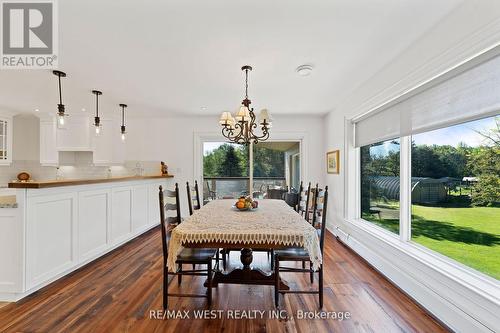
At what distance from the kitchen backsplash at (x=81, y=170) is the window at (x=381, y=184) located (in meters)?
4.16

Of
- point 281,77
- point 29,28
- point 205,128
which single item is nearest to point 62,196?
point 29,28

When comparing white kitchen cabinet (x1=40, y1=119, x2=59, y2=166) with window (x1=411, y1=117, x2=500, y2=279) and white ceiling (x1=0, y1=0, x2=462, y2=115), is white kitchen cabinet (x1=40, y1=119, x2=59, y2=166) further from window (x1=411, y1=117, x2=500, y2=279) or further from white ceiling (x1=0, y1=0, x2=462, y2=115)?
window (x1=411, y1=117, x2=500, y2=279)

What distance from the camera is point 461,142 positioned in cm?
197

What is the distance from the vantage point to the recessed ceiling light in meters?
2.63

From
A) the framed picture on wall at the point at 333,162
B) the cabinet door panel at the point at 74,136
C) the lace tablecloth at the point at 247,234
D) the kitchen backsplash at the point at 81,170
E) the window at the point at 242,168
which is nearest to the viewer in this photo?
the lace tablecloth at the point at 247,234

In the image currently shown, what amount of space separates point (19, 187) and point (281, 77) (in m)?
2.87

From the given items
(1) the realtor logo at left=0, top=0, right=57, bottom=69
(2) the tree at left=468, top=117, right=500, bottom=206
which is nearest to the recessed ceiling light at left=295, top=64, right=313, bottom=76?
(2) the tree at left=468, top=117, right=500, bottom=206

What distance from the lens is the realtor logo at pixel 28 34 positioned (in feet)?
5.77

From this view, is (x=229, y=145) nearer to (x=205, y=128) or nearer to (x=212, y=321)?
(x=205, y=128)

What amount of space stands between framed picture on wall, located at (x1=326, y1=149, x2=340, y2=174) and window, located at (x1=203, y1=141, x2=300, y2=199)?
81 cm

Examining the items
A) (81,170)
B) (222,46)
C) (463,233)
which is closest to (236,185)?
(81,170)

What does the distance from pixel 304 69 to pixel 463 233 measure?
2121 mm

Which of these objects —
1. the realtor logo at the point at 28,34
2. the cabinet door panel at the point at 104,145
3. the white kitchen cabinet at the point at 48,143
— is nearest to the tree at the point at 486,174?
the realtor logo at the point at 28,34

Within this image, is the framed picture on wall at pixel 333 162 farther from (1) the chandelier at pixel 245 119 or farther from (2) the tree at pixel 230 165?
(1) the chandelier at pixel 245 119
